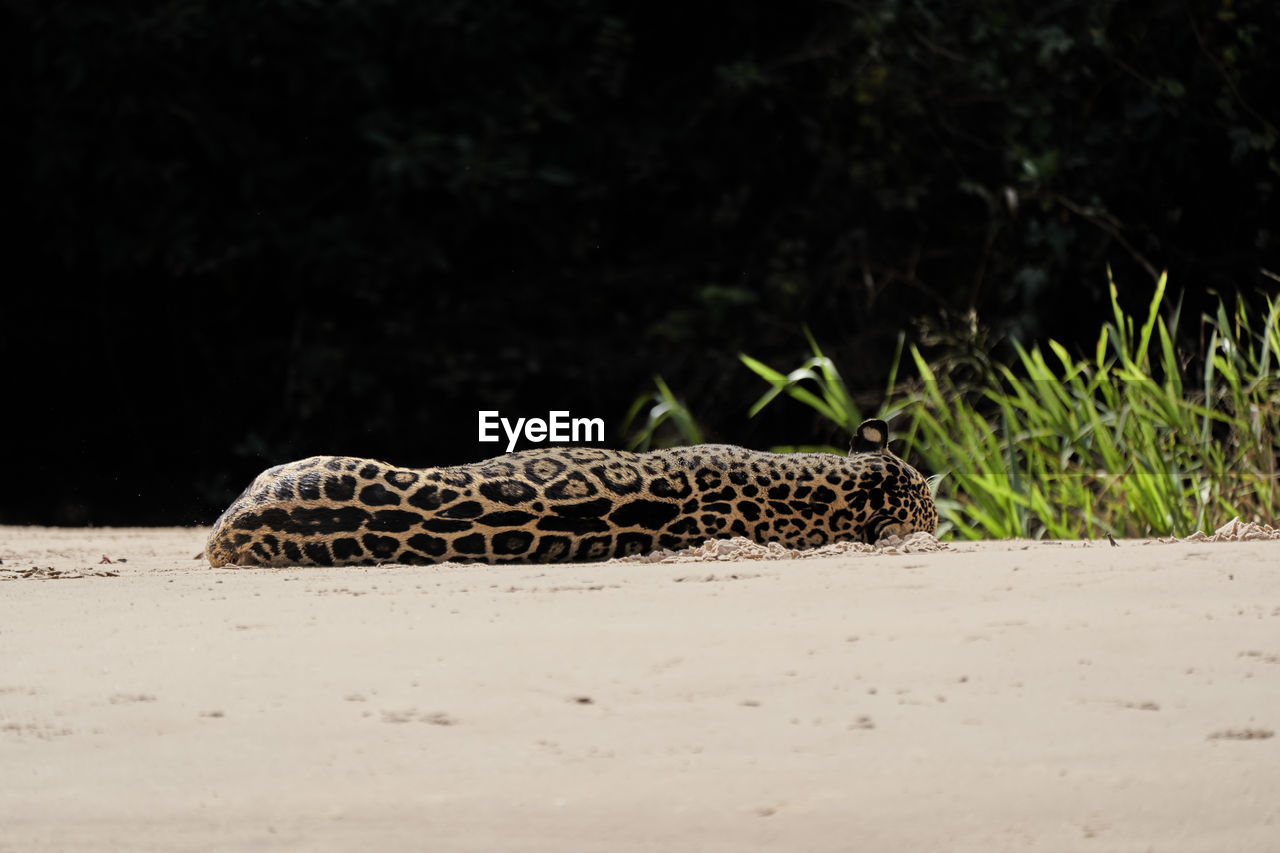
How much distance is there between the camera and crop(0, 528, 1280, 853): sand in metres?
1.56

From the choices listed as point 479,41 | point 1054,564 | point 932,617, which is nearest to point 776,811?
→ point 932,617

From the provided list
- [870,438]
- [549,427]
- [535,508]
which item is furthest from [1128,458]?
[549,427]

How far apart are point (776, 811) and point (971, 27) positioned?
6926mm

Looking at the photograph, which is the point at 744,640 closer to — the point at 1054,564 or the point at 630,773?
the point at 630,773

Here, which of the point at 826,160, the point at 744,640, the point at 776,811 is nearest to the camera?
the point at 776,811

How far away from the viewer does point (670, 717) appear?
1853 mm

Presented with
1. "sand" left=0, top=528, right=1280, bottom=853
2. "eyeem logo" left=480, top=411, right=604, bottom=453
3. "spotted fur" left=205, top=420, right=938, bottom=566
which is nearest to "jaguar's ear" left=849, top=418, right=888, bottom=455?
"spotted fur" left=205, top=420, right=938, bottom=566

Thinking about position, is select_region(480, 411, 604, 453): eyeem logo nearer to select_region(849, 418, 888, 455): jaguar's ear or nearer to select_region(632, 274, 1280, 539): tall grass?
select_region(632, 274, 1280, 539): tall grass

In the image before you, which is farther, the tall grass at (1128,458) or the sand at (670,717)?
the tall grass at (1128,458)

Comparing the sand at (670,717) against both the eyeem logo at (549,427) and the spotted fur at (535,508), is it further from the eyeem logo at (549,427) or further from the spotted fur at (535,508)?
the eyeem logo at (549,427)

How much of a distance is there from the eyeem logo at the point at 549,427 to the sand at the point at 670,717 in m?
4.86

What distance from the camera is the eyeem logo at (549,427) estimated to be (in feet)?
25.1

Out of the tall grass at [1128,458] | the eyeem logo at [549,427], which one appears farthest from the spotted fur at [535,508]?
the eyeem logo at [549,427]

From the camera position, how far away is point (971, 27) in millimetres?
7871
